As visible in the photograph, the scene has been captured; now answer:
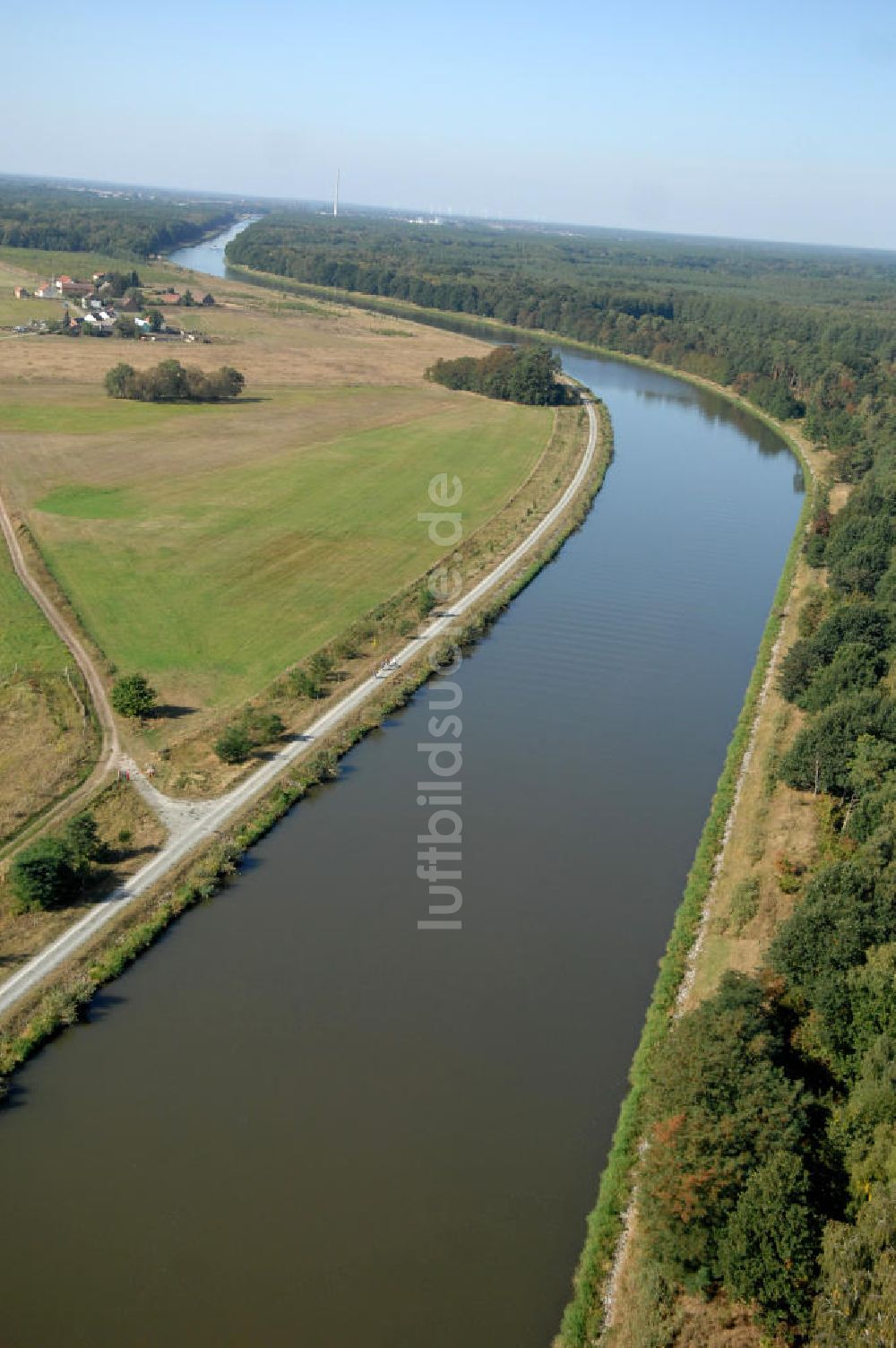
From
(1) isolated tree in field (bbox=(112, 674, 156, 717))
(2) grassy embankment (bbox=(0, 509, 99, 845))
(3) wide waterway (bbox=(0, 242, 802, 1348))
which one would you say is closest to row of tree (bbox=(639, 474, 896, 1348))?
(3) wide waterway (bbox=(0, 242, 802, 1348))

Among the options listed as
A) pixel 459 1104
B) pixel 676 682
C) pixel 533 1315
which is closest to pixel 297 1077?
pixel 459 1104

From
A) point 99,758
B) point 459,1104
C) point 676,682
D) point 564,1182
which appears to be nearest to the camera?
point 564,1182

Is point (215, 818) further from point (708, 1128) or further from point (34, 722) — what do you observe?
point (708, 1128)

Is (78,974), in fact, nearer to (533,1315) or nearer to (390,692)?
(533,1315)

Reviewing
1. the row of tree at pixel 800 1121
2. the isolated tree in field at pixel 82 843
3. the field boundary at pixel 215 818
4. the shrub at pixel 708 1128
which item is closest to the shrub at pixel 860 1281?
the row of tree at pixel 800 1121

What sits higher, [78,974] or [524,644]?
[524,644]

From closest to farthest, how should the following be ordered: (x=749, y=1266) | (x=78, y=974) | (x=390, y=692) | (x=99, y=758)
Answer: (x=749, y=1266), (x=78, y=974), (x=99, y=758), (x=390, y=692)

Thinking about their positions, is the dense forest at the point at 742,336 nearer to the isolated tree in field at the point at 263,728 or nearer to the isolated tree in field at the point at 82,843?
the isolated tree in field at the point at 263,728
